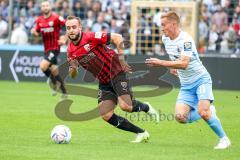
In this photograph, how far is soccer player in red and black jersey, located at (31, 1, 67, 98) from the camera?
71.2 feet

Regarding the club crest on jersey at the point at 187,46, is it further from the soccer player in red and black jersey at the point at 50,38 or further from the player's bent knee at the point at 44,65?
the player's bent knee at the point at 44,65

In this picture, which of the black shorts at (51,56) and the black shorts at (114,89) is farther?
the black shorts at (51,56)

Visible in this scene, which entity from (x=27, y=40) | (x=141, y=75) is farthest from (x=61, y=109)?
(x=27, y=40)

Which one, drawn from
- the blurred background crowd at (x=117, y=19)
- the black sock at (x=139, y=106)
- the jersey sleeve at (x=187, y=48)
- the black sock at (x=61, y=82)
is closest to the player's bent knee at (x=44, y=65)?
the black sock at (x=61, y=82)

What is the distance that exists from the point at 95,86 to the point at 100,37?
1304 cm

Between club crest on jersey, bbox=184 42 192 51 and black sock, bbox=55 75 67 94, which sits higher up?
club crest on jersey, bbox=184 42 192 51

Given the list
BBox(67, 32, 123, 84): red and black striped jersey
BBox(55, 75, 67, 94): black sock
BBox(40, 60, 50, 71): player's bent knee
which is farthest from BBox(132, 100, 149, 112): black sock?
BBox(40, 60, 50, 71): player's bent knee

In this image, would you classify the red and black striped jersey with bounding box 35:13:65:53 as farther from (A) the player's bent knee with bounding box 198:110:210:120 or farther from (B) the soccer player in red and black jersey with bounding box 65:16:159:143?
(A) the player's bent knee with bounding box 198:110:210:120

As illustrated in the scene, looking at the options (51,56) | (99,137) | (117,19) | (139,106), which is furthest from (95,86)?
(99,137)

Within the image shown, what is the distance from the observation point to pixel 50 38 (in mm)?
22172

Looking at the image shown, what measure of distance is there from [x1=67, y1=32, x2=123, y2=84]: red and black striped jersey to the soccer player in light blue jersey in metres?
1.17

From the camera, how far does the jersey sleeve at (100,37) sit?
488 inches

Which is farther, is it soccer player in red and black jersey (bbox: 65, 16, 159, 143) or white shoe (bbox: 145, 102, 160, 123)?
white shoe (bbox: 145, 102, 160, 123)

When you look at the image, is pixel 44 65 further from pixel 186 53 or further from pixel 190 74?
pixel 186 53
